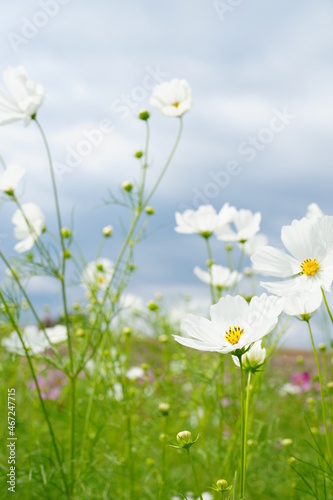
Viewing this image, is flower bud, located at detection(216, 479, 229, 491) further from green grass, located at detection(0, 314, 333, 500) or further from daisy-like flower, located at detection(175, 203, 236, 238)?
daisy-like flower, located at detection(175, 203, 236, 238)

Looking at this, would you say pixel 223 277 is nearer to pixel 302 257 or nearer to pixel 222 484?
pixel 302 257

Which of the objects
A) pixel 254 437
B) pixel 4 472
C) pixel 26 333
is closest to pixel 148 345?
pixel 26 333

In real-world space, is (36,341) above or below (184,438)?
above

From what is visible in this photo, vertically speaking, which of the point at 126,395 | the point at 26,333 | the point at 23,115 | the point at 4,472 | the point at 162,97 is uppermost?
the point at 162,97

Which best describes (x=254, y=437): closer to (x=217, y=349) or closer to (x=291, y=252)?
(x=291, y=252)

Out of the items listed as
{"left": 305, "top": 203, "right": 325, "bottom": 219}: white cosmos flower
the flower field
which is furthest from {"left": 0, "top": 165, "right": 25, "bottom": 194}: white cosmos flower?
{"left": 305, "top": 203, "right": 325, "bottom": 219}: white cosmos flower

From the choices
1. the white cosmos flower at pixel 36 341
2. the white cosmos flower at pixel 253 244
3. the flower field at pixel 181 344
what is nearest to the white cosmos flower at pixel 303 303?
the flower field at pixel 181 344

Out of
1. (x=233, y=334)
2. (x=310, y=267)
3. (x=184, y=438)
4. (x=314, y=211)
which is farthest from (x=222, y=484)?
(x=314, y=211)
